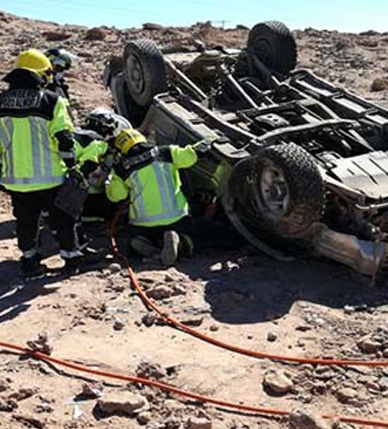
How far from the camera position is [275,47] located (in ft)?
31.7

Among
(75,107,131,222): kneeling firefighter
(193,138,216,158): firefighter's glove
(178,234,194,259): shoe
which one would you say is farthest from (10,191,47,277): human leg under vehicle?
(193,138,216,158): firefighter's glove

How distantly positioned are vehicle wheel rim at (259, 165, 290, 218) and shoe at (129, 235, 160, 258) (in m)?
1.06

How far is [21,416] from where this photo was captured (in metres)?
4.89

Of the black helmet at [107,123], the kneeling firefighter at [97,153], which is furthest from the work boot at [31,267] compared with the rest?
the black helmet at [107,123]

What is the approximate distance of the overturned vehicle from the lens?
678 centimetres

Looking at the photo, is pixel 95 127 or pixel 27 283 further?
pixel 95 127

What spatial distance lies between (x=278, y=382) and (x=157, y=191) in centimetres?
273

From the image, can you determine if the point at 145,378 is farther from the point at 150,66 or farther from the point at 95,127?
the point at 150,66

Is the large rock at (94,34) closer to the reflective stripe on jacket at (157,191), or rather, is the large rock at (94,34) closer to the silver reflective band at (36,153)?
the reflective stripe on jacket at (157,191)

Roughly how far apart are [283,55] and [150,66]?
5.45 ft

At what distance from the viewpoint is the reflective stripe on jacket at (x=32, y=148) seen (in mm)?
6949

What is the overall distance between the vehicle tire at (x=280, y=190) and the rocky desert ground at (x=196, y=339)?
0.39 metres

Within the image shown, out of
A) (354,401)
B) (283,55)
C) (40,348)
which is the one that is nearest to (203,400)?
(354,401)

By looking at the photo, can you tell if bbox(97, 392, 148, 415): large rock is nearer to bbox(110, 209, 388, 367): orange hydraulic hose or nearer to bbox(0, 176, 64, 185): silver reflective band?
bbox(110, 209, 388, 367): orange hydraulic hose
